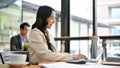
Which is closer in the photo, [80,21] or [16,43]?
[16,43]

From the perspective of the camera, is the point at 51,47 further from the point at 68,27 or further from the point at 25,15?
the point at 25,15

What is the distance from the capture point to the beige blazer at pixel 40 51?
1.66 meters

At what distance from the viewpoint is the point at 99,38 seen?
9.50 feet

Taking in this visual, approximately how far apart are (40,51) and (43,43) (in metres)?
0.08

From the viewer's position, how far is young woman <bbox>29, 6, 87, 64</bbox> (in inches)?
65.6

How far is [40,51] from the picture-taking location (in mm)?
1672

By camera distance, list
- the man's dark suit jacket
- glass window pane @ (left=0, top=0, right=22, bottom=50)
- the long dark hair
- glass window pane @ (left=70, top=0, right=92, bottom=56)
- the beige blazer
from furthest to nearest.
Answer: glass window pane @ (left=0, top=0, right=22, bottom=50), the man's dark suit jacket, glass window pane @ (left=70, top=0, right=92, bottom=56), the long dark hair, the beige blazer

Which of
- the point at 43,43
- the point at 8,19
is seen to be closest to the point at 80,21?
the point at 8,19

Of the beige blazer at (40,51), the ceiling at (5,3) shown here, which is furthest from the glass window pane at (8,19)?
the beige blazer at (40,51)

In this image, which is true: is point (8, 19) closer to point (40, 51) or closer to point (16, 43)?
point (16, 43)

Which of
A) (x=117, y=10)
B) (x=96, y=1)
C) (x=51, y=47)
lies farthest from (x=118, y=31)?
(x=51, y=47)

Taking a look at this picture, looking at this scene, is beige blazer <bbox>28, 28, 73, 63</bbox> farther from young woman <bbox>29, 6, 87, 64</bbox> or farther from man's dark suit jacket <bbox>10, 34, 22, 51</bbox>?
man's dark suit jacket <bbox>10, 34, 22, 51</bbox>

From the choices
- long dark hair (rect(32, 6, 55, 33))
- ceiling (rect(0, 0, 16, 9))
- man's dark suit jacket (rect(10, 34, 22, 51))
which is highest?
ceiling (rect(0, 0, 16, 9))

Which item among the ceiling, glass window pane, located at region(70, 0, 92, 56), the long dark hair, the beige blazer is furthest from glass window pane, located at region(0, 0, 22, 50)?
the beige blazer
